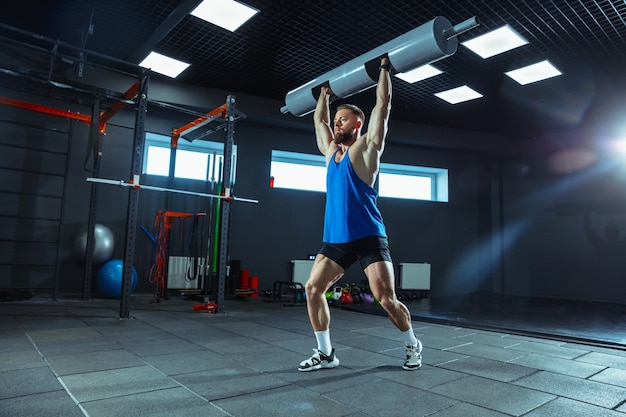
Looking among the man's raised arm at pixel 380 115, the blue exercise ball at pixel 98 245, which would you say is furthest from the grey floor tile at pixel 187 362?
the blue exercise ball at pixel 98 245

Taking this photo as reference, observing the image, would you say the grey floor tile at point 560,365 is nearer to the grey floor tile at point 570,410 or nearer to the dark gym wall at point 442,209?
the grey floor tile at point 570,410

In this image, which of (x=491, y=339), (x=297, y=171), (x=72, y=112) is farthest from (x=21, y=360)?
(x=297, y=171)

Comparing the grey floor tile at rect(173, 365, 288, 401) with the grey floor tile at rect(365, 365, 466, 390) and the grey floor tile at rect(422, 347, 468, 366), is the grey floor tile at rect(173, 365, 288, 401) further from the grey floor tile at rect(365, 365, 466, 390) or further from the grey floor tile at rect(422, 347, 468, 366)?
the grey floor tile at rect(422, 347, 468, 366)

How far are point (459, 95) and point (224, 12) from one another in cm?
377

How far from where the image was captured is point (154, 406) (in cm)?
154

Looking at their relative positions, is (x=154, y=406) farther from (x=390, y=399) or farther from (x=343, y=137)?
(x=343, y=137)

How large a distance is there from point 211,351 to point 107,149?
13.9 feet

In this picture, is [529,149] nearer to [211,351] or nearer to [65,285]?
[211,351]

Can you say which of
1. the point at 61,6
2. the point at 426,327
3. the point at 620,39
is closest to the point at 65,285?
the point at 61,6

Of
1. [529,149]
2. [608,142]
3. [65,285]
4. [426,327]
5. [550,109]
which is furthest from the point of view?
[529,149]

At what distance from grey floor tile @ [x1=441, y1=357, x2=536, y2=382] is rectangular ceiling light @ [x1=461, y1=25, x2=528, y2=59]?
11.8ft

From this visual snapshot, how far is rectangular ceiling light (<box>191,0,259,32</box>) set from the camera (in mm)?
4051

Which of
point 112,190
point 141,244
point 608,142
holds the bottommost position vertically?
point 141,244

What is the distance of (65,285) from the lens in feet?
17.1
